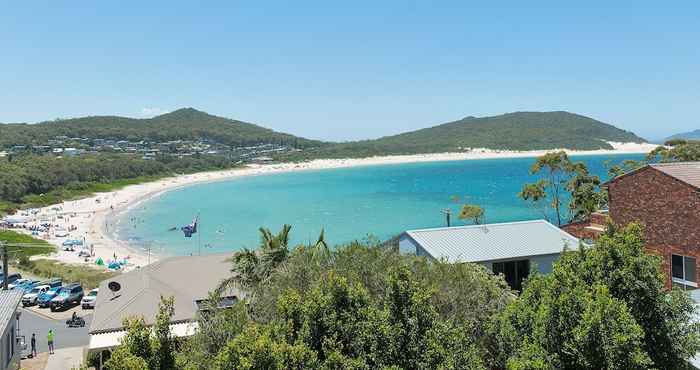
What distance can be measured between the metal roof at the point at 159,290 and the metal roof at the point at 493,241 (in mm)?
8894

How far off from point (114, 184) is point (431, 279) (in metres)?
136

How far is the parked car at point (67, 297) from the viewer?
1257 inches

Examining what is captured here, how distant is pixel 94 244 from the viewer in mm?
65750

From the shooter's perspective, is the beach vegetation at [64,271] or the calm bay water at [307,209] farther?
the calm bay water at [307,209]

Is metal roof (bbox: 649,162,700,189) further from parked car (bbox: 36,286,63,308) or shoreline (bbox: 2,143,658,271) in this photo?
shoreline (bbox: 2,143,658,271)

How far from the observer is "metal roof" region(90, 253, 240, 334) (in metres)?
20.7

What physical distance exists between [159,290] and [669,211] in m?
21.7

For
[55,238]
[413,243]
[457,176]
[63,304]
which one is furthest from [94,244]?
[457,176]

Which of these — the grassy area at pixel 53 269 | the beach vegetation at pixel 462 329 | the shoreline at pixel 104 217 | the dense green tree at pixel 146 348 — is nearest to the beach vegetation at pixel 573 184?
the beach vegetation at pixel 462 329

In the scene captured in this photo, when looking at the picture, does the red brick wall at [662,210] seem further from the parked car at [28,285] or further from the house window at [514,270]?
the parked car at [28,285]

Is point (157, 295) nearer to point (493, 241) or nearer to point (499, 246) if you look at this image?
point (493, 241)

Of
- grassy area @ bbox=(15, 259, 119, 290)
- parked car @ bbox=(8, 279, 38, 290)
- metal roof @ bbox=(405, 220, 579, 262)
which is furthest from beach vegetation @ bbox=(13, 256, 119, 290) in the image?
metal roof @ bbox=(405, 220, 579, 262)

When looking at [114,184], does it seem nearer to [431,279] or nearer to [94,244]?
[94,244]

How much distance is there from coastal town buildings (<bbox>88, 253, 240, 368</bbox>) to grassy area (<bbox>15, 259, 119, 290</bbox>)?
17.0 m
